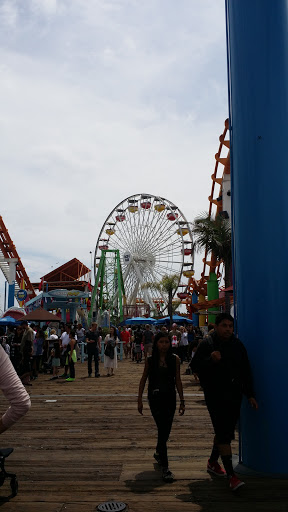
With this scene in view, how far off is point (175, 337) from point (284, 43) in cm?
1406

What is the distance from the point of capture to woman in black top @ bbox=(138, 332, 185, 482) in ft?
15.2

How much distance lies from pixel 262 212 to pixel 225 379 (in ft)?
5.16

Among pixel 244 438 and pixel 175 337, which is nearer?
pixel 244 438

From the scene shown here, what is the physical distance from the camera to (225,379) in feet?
13.5

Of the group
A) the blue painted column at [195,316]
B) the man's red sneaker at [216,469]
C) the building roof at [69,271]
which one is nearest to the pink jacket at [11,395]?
the man's red sneaker at [216,469]

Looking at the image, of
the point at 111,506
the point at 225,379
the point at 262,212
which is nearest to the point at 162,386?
the point at 225,379

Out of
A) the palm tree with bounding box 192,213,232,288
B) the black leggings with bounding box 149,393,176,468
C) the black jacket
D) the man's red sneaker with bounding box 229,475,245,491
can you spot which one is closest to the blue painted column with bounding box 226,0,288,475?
the black jacket

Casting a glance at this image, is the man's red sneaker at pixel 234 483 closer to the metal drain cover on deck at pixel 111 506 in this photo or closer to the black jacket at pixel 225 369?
the black jacket at pixel 225 369

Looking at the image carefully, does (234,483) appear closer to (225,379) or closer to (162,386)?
(225,379)

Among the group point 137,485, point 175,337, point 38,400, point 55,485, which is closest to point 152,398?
point 137,485

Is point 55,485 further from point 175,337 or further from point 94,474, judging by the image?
point 175,337

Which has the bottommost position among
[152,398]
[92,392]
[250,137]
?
[92,392]

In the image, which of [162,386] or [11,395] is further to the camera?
[162,386]

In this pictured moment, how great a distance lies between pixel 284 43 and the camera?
471 cm
